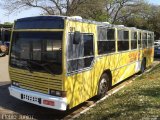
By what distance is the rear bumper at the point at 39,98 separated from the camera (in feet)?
24.2

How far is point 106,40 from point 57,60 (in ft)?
9.82

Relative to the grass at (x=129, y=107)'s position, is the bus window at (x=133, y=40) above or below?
above

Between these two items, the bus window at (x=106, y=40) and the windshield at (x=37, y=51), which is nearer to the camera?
the windshield at (x=37, y=51)

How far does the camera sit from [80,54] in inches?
319

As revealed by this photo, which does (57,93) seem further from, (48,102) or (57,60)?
(57,60)

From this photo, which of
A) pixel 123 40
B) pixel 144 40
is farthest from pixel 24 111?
pixel 144 40

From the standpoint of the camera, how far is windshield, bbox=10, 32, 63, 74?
748 cm

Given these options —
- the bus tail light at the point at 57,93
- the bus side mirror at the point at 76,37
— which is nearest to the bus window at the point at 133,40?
the bus side mirror at the point at 76,37

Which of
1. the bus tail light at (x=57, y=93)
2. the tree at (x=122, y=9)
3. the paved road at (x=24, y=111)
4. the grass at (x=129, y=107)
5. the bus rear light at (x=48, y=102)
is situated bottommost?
the paved road at (x=24, y=111)

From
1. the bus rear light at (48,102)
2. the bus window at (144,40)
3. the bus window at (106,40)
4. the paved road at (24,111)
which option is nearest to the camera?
the bus rear light at (48,102)

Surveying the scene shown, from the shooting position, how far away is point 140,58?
15.2 m

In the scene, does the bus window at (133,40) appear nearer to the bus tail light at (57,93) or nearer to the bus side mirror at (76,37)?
the bus side mirror at (76,37)

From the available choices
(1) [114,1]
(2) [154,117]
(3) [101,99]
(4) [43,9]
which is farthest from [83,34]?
(1) [114,1]

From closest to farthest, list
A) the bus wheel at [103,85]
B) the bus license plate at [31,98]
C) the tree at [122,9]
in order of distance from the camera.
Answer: the bus license plate at [31,98] < the bus wheel at [103,85] < the tree at [122,9]
